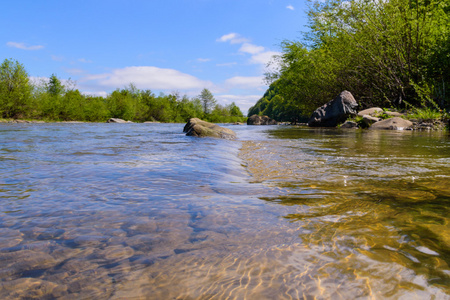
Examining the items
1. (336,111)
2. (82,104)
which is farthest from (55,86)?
(336,111)

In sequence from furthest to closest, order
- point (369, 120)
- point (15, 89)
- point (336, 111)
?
point (15, 89) → point (336, 111) → point (369, 120)

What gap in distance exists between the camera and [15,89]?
3891 cm

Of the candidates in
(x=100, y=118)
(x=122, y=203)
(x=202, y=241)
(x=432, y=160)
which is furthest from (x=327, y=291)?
(x=100, y=118)

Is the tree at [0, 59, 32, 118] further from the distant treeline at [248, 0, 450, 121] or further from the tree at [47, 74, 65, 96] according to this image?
the distant treeline at [248, 0, 450, 121]

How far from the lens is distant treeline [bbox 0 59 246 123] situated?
39.2 metres

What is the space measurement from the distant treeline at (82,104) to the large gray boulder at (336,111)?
3810 cm

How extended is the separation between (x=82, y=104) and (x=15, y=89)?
1542 centimetres

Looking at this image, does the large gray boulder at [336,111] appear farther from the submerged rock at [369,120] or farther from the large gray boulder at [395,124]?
the large gray boulder at [395,124]

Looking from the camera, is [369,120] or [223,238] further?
[369,120]

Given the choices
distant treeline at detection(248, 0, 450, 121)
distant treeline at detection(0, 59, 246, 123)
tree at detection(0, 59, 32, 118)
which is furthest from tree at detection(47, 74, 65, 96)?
distant treeline at detection(248, 0, 450, 121)

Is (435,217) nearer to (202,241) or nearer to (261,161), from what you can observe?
(202,241)

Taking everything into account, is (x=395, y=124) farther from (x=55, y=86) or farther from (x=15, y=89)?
(x=55, y=86)

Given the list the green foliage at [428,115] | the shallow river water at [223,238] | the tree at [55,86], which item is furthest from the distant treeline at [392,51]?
the tree at [55,86]

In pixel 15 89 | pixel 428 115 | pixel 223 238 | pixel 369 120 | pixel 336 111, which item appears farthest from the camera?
pixel 15 89
